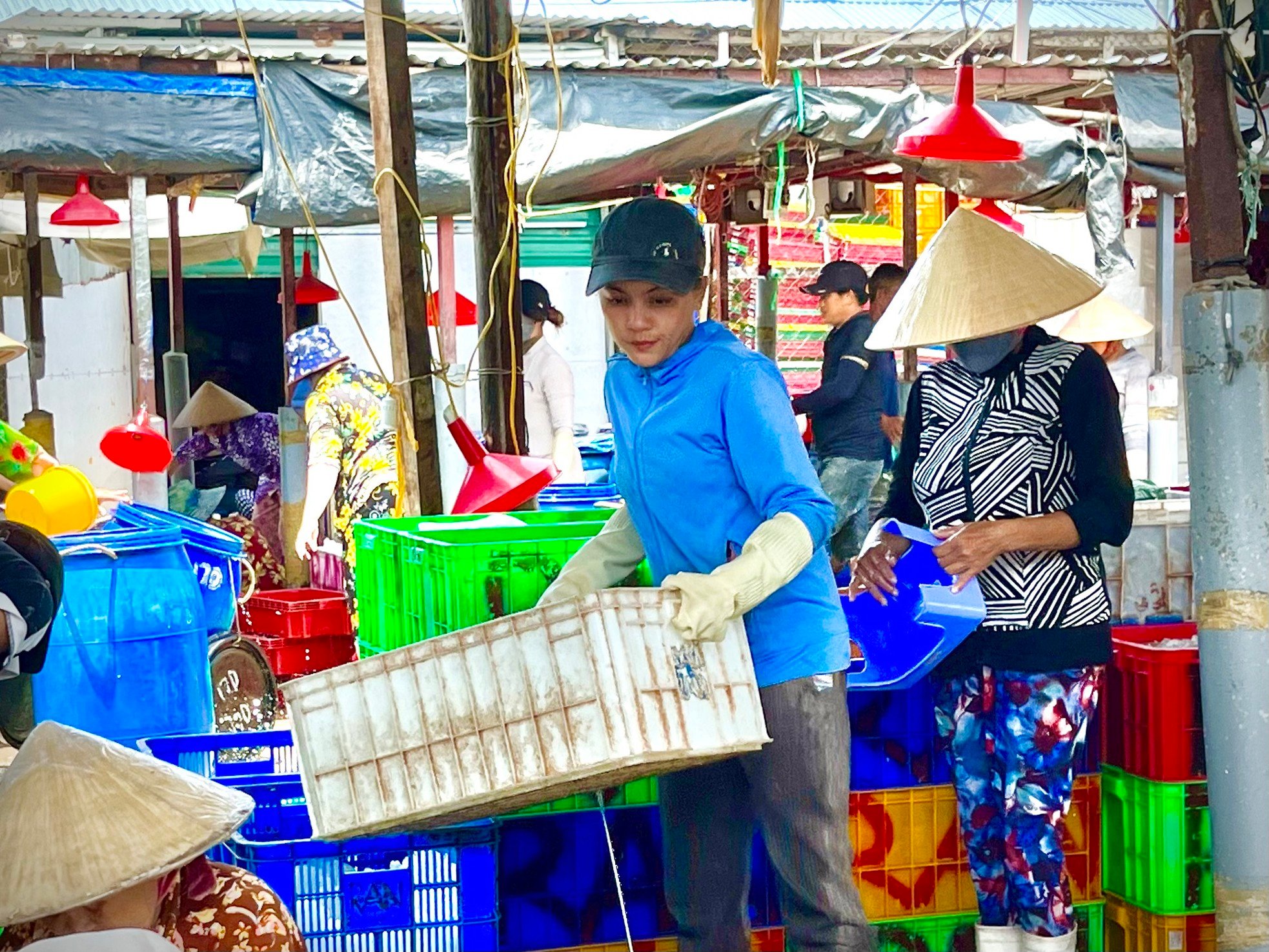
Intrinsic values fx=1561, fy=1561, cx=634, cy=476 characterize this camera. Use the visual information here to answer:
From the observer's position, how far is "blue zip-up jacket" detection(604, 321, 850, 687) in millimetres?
2982

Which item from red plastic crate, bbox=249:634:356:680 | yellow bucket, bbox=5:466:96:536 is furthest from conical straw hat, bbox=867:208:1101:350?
red plastic crate, bbox=249:634:356:680

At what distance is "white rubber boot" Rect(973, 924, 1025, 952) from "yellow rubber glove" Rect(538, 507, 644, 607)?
1.26m

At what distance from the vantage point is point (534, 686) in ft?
9.10

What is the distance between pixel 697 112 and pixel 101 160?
2965 mm

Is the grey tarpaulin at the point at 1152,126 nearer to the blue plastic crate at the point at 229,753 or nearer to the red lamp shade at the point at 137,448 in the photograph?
the red lamp shade at the point at 137,448

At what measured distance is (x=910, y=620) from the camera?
3.74 m

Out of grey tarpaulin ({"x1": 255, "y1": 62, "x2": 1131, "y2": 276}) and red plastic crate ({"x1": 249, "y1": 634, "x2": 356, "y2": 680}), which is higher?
grey tarpaulin ({"x1": 255, "y1": 62, "x2": 1131, "y2": 276})

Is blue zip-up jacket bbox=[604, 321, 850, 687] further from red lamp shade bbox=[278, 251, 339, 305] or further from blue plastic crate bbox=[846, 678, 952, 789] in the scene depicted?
red lamp shade bbox=[278, 251, 339, 305]

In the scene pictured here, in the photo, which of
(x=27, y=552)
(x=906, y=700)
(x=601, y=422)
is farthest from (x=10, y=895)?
(x=601, y=422)

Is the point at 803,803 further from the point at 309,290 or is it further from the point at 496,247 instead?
the point at 309,290

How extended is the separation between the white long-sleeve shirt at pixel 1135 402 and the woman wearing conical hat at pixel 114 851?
8.82m

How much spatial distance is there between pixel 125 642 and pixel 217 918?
2.75 m

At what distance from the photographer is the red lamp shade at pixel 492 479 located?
13.2ft

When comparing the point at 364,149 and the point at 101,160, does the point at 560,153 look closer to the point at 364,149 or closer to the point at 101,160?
Result: the point at 364,149
